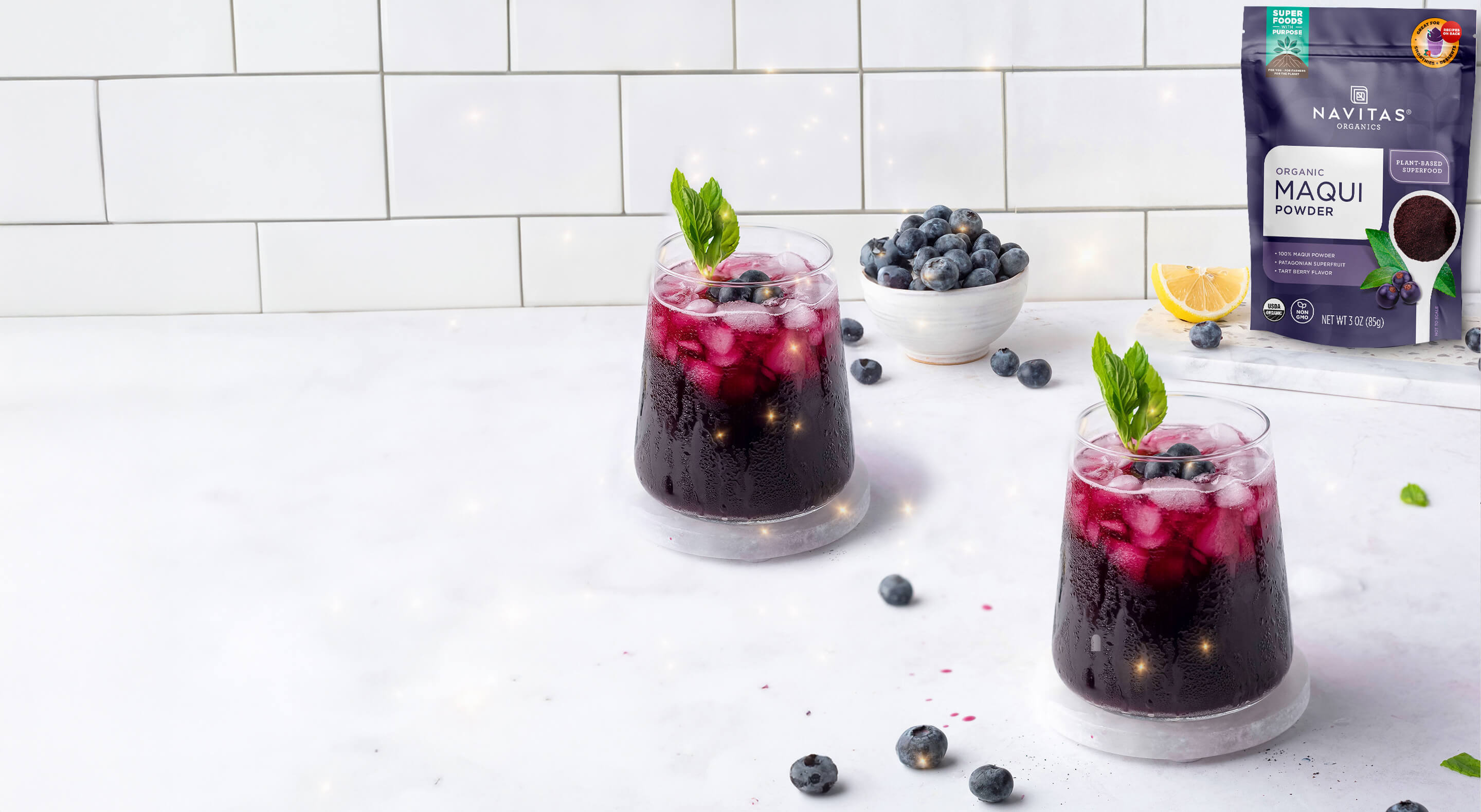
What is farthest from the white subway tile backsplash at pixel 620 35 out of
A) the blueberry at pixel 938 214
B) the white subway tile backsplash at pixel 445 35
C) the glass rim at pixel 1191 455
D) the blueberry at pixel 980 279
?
the glass rim at pixel 1191 455

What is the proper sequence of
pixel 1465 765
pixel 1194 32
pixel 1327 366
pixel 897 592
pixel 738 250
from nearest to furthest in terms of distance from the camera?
pixel 1465 765 → pixel 897 592 → pixel 738 250 → pixel 1327 366 → pixel 1194 32

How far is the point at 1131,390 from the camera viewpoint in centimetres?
75

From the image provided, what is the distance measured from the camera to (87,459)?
128 centimetres

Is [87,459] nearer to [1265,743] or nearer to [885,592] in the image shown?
[885,592]

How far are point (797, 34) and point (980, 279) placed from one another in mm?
427

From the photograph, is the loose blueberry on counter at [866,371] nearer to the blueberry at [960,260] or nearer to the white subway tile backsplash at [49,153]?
the blueberry at [960,260]

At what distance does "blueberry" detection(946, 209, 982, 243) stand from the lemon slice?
0.79ft

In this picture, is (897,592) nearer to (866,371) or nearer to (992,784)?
(992,784)

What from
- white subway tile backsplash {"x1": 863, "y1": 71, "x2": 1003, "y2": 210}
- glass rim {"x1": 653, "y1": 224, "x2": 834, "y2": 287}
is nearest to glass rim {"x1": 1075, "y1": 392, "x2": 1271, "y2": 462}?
glass rim {"x1": 653, "y1": 224, "x2": 834, "y2": 287}

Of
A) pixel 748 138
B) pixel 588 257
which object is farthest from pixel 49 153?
pixel 748 138

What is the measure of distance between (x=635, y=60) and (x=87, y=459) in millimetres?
803

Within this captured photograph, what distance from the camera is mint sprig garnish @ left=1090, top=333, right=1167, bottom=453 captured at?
2.45 feet

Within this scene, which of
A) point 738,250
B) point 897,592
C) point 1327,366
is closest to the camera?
point 897,592

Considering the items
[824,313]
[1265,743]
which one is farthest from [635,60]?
[1265,743]
